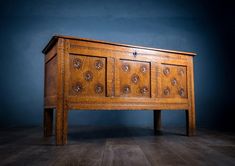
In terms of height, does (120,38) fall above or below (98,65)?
above

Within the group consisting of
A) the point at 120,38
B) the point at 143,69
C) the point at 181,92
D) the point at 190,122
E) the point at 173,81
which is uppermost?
the point at 120,38

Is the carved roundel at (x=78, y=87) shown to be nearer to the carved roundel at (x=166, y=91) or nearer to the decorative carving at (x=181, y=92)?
the carved roundel at (x=166, y=91)

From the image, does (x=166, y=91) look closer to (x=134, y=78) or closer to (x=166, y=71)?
(x=166, y=71)

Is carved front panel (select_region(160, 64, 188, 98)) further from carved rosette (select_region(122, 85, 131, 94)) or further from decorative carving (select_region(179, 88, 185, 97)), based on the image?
carved rosette (select_region(122, 85, 131, 94))

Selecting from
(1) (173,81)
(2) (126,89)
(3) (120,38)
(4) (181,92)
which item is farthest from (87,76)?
(3) (120,38)

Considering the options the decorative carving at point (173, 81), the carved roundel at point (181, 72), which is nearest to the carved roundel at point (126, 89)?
the decorative carving at point (173, 81)

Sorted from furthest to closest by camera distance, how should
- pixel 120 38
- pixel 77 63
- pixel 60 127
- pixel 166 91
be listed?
pixel 120 38, pixel 166 91, pixel 77 63, pixel 60 127

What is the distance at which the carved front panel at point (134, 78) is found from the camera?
189cm

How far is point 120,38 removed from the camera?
3312 mm

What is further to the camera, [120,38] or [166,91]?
[120,38]

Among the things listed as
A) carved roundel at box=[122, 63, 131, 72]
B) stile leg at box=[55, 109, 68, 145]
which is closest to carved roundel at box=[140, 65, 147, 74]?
carved roundel at box=[122, 63, 131, 72]

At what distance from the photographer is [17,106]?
3.08 metres

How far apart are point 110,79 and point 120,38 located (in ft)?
5.32

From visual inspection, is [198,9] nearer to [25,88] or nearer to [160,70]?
[160,70]
